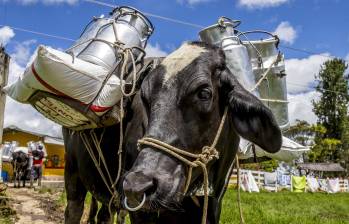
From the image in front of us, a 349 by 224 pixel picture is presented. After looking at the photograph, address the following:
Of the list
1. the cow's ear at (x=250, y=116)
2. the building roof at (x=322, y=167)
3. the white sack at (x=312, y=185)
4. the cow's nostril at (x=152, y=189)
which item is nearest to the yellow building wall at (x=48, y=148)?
the white sack at (x=312, y=185)

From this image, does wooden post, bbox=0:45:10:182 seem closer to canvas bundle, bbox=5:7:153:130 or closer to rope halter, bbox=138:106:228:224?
canvas bundle, bbox=5:7:153:130

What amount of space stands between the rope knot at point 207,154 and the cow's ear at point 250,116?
25cm

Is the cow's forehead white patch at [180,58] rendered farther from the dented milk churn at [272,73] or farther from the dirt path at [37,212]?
the dirt path at [37,212]

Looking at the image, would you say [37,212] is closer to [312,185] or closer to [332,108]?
[312,185]

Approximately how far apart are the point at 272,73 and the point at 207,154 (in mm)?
2111

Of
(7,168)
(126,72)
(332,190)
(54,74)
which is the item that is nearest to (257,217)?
(126,72)

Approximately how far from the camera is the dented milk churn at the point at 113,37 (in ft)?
12.8

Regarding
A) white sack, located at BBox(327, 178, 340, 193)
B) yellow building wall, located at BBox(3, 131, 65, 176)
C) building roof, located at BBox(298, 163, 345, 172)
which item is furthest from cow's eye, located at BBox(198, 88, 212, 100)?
building roof, located at BBox(298, 163, 345, 172)

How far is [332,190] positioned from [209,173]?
29559 mm

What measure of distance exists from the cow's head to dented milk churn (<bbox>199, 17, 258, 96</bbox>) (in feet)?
2.84

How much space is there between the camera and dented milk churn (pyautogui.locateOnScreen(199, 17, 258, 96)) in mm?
3797

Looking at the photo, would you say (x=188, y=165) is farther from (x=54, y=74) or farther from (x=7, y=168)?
(x=7, y=168)

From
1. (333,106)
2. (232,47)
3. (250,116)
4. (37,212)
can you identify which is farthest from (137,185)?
(333,106)

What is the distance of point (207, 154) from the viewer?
8.48 feet
